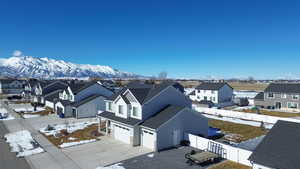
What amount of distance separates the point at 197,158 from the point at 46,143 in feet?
54.1

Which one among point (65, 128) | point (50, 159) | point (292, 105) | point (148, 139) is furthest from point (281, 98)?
point (50, 159)

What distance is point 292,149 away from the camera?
12.4 meters

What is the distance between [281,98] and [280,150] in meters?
40.2

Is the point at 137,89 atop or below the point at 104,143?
atop

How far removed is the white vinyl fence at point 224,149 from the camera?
1638 centimetres

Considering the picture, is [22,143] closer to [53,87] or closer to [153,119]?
[153,119]

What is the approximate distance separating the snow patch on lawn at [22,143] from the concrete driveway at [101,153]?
310 cm

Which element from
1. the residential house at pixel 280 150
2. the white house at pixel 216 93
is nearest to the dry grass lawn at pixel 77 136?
the residential house at pixel 280 150

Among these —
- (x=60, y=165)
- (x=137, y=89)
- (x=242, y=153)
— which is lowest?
(x=60, y=165)

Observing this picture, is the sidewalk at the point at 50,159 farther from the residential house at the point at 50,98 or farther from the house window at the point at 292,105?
the house window at the point at 292,105

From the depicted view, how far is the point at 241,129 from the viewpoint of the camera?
28844 mm

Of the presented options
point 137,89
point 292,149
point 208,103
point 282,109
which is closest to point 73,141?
point 137,89

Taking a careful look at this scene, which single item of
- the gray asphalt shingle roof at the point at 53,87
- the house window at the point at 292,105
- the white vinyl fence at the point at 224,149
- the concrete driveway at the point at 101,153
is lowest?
the concrete driveway at the point at 101,153

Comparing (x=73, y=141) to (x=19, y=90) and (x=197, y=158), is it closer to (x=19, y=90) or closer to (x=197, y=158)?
(x=197, y=158)
